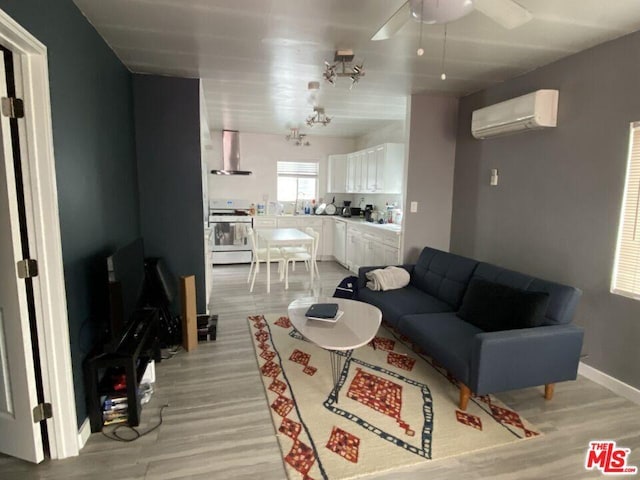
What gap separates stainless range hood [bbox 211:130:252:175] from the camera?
6.49 metres

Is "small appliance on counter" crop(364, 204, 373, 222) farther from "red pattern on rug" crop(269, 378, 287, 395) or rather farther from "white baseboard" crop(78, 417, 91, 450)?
"white baseboard" crop(78, 417, 91, 450)

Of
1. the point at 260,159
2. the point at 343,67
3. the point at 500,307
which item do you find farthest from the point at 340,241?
the point at 500,307

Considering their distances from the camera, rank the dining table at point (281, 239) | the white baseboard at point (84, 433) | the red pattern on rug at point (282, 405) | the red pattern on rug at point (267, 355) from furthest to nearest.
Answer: the dining table at point (281, 239)
the red pattern on rug at point (267, 355)
the red pattern on rug at point (282, 405)
the white baseboard at point (84, 433)

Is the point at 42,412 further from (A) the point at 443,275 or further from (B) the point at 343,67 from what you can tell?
(A) the point at 443,275

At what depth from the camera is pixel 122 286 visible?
2.06 m

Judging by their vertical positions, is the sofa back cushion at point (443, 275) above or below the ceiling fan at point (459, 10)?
below

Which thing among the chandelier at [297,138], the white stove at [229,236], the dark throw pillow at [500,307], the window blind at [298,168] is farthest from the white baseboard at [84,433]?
the window blind at [298,168]

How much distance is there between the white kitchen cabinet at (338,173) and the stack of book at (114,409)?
5.35 meters

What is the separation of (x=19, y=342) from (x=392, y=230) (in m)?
3.73

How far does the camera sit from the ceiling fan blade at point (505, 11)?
154 cm

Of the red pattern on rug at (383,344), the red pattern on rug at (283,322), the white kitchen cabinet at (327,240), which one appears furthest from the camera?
the white kitchen cabinet at (327,240)

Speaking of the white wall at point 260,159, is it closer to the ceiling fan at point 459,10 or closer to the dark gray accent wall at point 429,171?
the dark gray accent wall at point 429,171

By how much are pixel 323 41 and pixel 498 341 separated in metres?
2.32

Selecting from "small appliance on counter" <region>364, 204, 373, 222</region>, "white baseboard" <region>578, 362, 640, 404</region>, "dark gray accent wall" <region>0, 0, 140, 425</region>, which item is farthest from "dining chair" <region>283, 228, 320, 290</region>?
"white baseboard" <region>578, 362, 640, 404</region>
